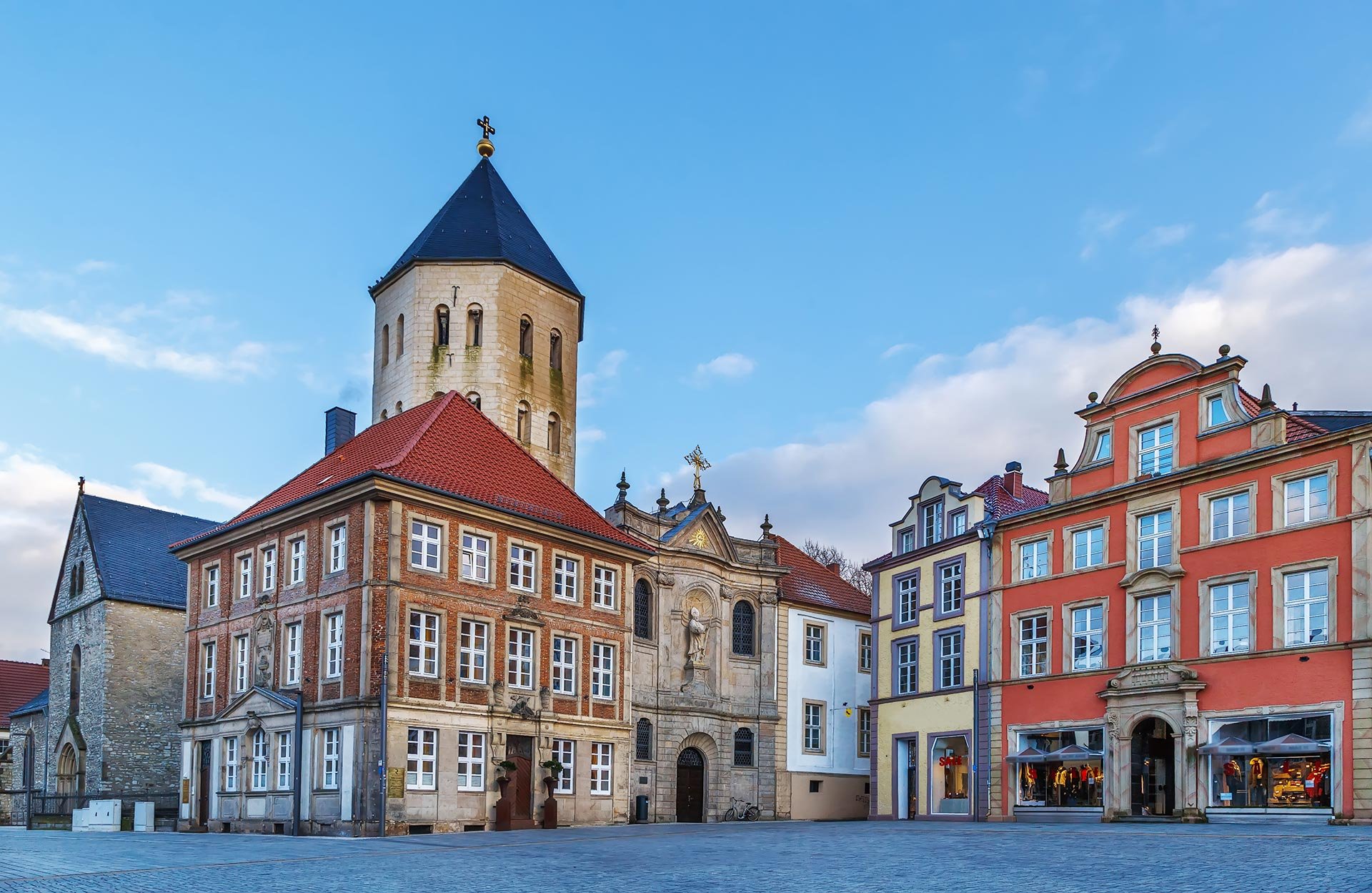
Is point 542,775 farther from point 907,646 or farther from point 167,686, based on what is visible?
point 167,686

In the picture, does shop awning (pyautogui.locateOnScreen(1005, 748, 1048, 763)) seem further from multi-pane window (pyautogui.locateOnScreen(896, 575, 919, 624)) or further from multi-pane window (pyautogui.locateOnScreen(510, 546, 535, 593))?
multi-pane window (pyautogui.locateOnScreen(510, 546, 535, 593))

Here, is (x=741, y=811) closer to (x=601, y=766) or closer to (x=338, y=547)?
(x=601, y=766)

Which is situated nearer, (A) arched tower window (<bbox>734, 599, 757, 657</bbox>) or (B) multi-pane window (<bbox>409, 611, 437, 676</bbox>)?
(B) multi-pane window (<bbox>409, 611, 437, 676</bbox>)

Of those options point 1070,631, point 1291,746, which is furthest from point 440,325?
point 1291,746

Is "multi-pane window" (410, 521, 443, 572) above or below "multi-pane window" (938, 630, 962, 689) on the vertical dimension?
above

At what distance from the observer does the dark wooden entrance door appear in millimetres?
49469

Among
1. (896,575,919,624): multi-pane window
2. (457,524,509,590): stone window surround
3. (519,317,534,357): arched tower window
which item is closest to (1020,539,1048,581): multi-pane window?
(896,575,919,624): multi-pane window

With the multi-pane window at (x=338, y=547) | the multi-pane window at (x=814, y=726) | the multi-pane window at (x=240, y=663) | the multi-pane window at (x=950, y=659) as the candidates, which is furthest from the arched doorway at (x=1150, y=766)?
the multi-pane window at (x=240, y=663)

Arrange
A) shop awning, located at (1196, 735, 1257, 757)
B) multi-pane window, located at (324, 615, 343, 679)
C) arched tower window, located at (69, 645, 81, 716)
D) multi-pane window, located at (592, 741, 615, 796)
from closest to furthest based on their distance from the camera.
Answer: shop awning, located at (1196, 735, 1257, 757) < multi-pane window, located at (324, 615, 343, 679) < multi-pane window, located at (592, 741, 615, 796) < arched tower window, located at (69, 645, 81, 716)

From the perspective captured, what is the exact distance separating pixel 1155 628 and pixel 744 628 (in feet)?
60.7

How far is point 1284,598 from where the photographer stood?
114 ft

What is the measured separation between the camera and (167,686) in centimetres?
5219

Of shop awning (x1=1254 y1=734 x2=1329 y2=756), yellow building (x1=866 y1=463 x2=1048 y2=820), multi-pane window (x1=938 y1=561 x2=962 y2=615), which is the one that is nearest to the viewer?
shop awning (x1=1254 y1=734 x2=1329 y2=756)

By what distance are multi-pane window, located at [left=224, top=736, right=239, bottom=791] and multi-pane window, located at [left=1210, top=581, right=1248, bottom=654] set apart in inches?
1079
